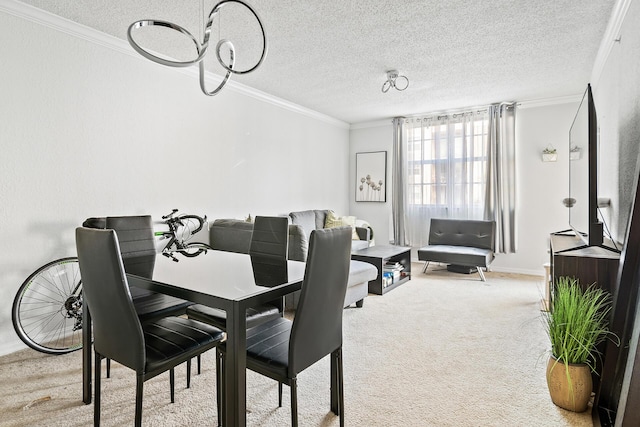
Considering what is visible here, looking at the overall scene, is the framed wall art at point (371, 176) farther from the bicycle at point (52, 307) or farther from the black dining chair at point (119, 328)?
the black dining chair at point (119, 328)

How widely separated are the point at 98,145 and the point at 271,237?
1867mm

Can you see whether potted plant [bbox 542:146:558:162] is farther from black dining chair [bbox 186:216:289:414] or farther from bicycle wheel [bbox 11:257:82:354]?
bicycle wheel [bbox 11:257:82:354]

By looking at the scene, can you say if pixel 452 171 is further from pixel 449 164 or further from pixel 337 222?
pixel 337 222

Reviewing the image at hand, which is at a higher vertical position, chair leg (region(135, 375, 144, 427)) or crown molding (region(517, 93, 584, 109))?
crown molding (region(517, 93, 584, 109))

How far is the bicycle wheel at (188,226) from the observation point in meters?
3.68

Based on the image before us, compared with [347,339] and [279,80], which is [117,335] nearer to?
[347,339]

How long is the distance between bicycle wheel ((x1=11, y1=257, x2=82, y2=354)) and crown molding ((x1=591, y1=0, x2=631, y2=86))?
178 inches

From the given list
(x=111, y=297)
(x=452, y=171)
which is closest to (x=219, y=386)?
(x=111, y=297)

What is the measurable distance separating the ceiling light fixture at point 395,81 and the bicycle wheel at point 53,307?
359 centimetres

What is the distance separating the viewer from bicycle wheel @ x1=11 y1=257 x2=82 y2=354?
2727 mm

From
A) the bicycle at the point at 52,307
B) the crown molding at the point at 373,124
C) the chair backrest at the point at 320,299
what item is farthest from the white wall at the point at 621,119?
the crown molding at the point at 373,124

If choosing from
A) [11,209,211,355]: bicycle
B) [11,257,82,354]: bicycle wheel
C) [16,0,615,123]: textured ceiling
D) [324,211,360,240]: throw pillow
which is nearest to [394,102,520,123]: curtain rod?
[16,0,615,123]: textured ceiling

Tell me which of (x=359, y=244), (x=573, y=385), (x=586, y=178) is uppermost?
(x=586, y=178)

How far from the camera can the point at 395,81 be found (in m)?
4.36
